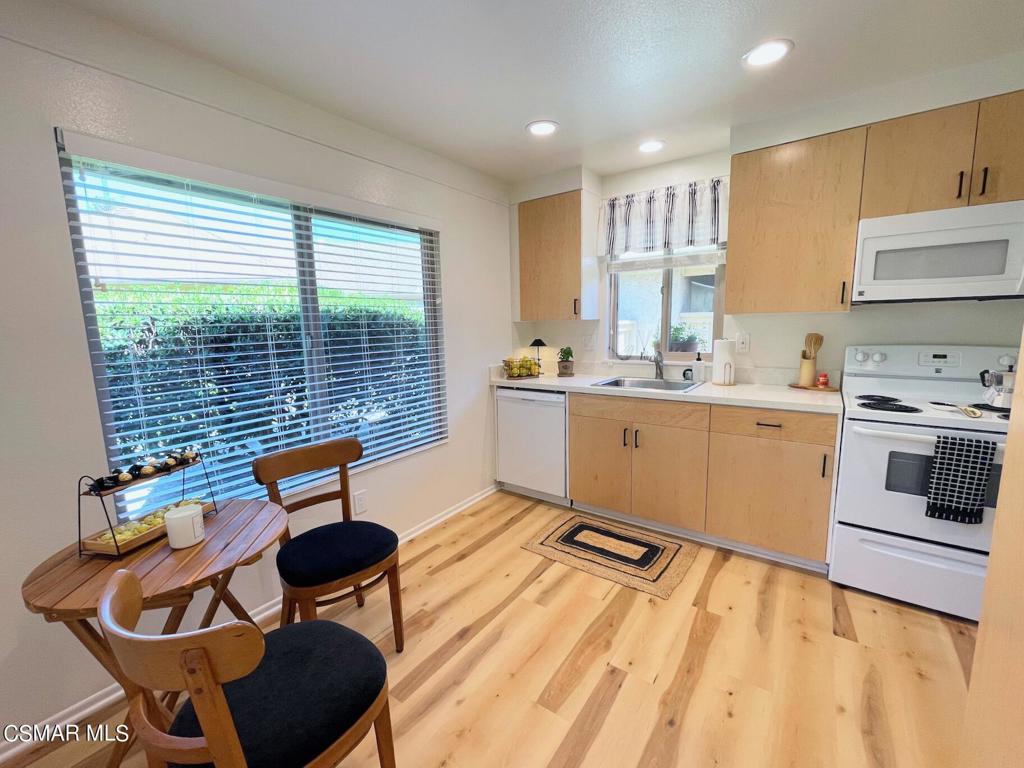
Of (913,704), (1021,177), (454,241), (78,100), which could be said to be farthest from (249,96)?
(913,704)

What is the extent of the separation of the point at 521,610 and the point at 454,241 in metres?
2.29

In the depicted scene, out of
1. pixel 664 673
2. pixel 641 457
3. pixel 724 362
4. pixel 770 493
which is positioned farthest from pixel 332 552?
pixel 724 362

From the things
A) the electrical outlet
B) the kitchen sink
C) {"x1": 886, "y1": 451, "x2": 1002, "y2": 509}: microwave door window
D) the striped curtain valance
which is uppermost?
the striped curtain valance

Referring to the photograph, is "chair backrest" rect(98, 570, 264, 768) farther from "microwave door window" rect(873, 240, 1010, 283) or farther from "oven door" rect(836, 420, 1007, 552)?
"microwave door window" rect(873, 240, 1010, 283)

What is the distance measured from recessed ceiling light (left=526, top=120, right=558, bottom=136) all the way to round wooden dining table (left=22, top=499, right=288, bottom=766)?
2.30 m

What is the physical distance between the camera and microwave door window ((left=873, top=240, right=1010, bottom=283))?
187cm

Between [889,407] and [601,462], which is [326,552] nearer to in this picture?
[601,462]

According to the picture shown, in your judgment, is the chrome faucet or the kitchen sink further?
the chrome faucet

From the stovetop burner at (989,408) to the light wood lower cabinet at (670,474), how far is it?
3.73 ft

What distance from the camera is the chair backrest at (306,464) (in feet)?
5.76

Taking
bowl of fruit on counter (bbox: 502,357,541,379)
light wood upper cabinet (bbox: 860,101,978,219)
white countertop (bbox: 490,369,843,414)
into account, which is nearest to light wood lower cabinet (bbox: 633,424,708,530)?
white countertop (bbox: 490,369,843,414)

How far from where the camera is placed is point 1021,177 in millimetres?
1812

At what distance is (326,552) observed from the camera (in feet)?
5.37

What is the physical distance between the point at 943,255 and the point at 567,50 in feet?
6.45
